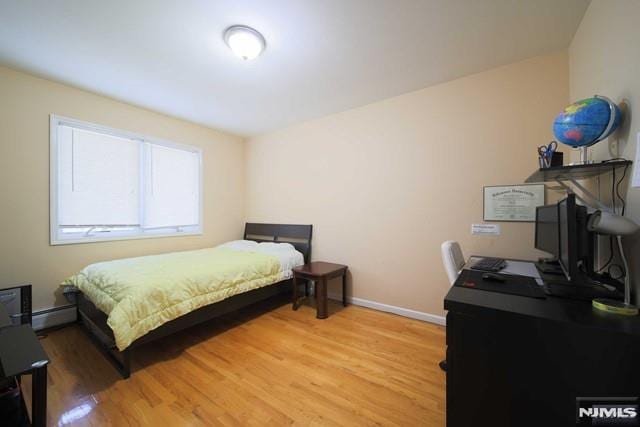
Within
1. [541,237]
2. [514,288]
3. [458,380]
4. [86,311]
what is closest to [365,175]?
[541,237]

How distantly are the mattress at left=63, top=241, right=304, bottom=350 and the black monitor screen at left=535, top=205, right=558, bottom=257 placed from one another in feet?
8.41

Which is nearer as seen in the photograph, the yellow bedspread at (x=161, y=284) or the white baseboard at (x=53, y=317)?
the yellow bedspread at (x=161, y=284)

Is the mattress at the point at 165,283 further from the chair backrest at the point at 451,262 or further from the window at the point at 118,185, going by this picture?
the chair backrest at the point at 451,262

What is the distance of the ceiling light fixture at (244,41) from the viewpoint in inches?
73.9

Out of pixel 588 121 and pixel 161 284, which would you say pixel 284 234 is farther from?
pixel 588 121

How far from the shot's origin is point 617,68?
1336 millimetres

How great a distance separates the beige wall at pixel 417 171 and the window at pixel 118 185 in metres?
1.58

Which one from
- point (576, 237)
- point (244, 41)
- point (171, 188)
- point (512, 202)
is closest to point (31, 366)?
point (244, 41)

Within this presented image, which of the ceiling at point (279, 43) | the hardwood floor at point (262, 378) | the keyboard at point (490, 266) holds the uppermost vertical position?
the ceiling at point (279, 43)

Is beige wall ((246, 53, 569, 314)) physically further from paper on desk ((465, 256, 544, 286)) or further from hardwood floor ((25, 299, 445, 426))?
hardwood floor ((25, 299, 445, 426))

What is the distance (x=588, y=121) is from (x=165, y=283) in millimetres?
3072

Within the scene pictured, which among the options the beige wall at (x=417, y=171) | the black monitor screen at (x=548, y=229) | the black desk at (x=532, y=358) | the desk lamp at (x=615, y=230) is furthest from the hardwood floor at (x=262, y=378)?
the black monitor screen at (x=548, y=229)

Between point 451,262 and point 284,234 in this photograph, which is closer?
point 451,262

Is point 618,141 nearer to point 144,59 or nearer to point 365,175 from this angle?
point 365,175
